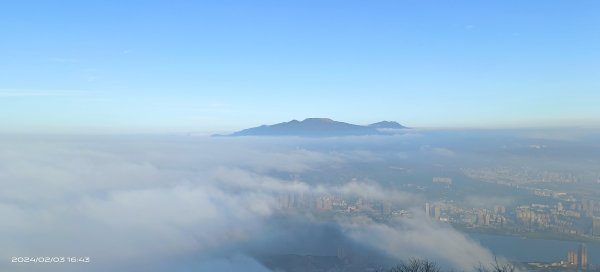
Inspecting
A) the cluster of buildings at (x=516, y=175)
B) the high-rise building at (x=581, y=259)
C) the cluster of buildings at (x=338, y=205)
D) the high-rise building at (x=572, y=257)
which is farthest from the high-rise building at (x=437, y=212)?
the high-rise building at (x=581, y=259)

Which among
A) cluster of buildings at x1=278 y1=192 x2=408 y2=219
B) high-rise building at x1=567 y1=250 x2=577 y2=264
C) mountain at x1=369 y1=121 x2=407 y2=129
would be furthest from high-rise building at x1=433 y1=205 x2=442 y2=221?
mountain at x1=369 y1=121 x2=407 y2=129

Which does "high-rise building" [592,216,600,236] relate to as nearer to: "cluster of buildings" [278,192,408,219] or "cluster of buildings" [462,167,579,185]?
"cluster of buildings" [462,167,579,185]

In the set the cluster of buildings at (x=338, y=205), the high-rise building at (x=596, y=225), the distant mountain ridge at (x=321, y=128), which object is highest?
the distant mountain ridge at (x=321, y=128)

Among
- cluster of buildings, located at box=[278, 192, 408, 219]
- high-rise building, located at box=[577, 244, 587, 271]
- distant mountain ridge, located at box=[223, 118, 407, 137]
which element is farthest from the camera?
distant mountain ridge, located at box=[223, 118, 407, 137]

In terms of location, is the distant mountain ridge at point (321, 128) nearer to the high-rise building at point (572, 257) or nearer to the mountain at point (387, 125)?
the mountain at point (387, 125)

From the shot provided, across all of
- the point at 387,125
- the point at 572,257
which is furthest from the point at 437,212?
the point at 387,125

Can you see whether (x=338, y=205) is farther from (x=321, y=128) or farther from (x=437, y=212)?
(x=321, y=128)

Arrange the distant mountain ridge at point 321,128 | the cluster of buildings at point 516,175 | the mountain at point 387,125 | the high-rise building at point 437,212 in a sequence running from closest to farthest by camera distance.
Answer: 1. the high-rise building at point 437,212
2. the cluster of buildings at point 516,175
3. the distant mountain ridge at point 321,128
4. the mountain at point 387,125

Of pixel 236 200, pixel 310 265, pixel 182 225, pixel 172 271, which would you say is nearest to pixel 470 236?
pixel 310 265

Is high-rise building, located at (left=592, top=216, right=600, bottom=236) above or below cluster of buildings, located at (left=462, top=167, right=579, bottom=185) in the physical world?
below
